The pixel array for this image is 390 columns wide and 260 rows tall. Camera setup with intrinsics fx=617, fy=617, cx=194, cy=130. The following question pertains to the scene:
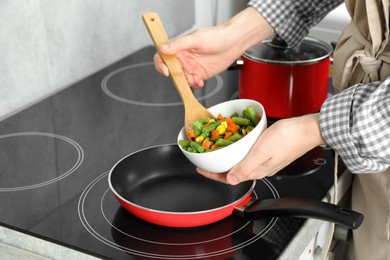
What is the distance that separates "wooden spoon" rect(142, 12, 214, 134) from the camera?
1.07m

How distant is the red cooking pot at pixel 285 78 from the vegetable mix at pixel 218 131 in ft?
0.79

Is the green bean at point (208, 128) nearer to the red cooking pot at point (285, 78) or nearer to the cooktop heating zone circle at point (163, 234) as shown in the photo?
the cooktop heating zone circle at point (163, 234)

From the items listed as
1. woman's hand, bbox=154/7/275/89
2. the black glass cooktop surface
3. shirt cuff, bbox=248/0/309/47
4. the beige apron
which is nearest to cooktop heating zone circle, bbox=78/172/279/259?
the black glass cooktop surface

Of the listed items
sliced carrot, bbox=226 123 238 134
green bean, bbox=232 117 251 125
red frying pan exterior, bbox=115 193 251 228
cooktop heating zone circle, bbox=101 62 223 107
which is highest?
sliced carrot, bbox=226 123 238 134

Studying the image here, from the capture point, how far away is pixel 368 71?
102 cm

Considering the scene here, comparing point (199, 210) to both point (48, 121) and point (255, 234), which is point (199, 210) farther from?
point (48, 121)

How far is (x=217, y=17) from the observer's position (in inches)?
75.1

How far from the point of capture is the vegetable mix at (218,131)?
956 millimetres

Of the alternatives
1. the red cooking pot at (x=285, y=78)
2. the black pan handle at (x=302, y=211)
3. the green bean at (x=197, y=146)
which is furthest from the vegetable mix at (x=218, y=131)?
the red cooking pot at (x=285, y=78)

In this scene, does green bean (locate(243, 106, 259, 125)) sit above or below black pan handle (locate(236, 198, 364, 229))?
above

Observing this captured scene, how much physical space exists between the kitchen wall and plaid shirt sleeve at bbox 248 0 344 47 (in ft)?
1.35

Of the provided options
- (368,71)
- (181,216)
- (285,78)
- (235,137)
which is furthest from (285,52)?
(181,216)

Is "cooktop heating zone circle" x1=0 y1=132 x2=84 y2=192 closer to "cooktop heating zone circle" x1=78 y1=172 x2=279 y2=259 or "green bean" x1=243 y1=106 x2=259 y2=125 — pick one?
"cooktop heating zone circle" x1=78 y1=172 x2=279 y2=259

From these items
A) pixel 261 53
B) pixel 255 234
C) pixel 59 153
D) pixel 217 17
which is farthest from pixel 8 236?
pixel 217 17
